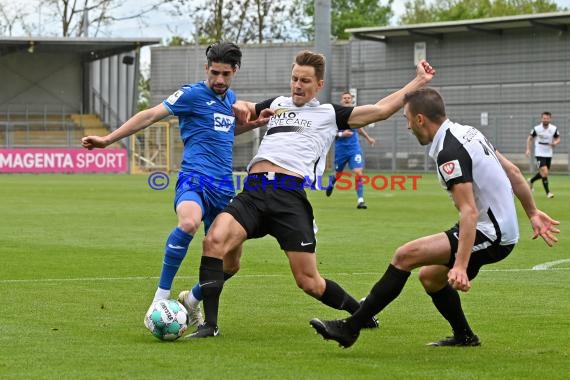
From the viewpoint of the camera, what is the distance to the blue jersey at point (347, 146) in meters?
24.4

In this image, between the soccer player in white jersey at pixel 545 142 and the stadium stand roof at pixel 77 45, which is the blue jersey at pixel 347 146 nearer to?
the soccer player in white jersey at pixel 545 142

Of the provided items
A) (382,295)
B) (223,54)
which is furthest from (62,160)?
(382,295)

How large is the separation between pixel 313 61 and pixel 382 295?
1837 millimetres

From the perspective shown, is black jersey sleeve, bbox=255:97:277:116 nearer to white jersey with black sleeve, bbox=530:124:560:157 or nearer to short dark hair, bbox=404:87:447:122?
short dark hair, bbox=404:87:447:122

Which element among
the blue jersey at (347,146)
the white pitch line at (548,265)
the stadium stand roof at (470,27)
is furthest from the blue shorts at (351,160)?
the stadium stand roof at (470,27)

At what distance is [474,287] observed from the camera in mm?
10430

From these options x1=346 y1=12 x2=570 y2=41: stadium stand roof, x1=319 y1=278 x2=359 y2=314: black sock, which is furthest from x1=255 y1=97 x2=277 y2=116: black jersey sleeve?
x1=346 y1=12 x2=570 y2=41: stadium stand roof

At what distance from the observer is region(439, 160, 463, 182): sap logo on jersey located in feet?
21.6

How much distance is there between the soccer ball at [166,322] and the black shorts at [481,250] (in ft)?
A: 5.96

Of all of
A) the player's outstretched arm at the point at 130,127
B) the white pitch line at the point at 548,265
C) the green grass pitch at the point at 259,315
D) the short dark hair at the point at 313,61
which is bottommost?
the white pitch line at the point at 548,265

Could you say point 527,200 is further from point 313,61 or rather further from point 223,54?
point 223,54

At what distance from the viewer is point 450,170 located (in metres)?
6.62

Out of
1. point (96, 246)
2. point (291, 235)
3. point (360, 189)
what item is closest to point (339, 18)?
point (360, 189)

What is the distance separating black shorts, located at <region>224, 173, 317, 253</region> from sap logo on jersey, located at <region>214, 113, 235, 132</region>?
810 mm
